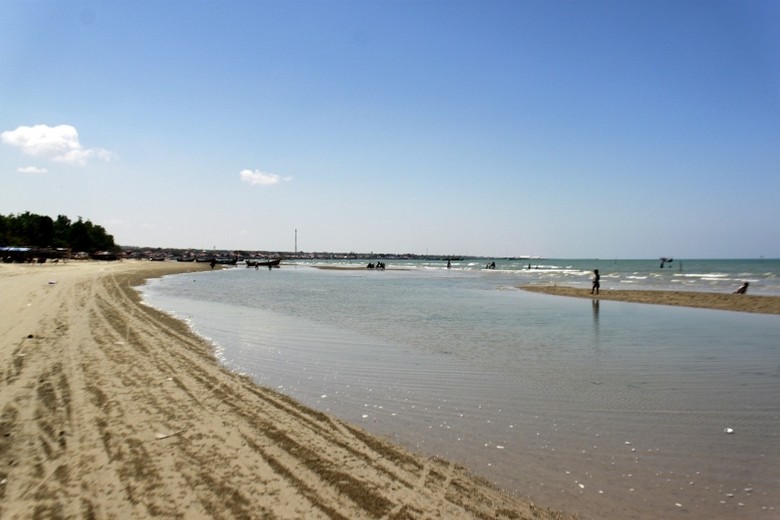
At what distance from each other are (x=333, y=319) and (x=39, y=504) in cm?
1522

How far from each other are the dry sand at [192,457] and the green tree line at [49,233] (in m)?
122

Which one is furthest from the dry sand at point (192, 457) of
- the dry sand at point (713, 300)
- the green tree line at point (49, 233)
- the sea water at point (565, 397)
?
the green tree line at point (49, 233)

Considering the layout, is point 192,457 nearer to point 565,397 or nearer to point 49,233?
point 565,397

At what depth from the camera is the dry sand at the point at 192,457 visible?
4.45 metres

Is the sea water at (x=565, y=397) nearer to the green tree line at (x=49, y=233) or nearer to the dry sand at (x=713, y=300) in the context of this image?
the dry sand at (x=713, y=300)

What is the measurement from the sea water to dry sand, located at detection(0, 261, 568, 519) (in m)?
0.67

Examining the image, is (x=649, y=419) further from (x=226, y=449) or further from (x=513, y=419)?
(x=226, y=449)

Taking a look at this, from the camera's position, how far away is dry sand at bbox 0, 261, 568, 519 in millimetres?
4449

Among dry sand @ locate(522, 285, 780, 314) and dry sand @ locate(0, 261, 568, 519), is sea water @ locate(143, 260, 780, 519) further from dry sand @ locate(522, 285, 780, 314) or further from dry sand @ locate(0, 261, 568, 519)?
dry sand @ locate(522, 285, 780, 314)

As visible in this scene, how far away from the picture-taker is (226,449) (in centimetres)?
576

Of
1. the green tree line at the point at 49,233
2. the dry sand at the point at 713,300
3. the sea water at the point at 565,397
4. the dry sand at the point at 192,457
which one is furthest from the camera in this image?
the green tree line at the point at 49,233

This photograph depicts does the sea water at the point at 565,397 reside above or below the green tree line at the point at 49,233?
below

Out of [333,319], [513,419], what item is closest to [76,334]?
[333,319]

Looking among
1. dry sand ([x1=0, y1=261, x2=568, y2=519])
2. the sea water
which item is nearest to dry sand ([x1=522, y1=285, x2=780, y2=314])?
the sea water
